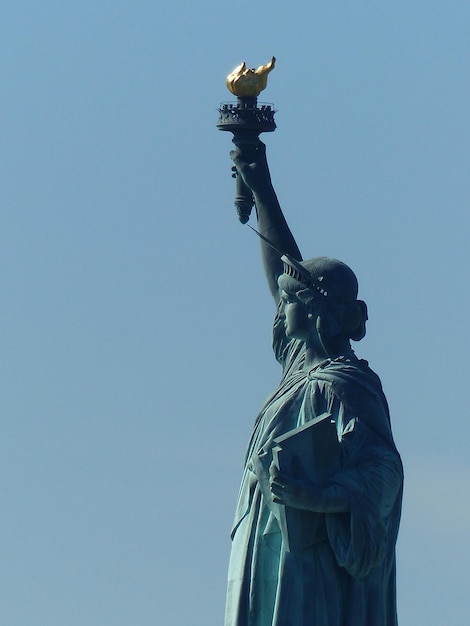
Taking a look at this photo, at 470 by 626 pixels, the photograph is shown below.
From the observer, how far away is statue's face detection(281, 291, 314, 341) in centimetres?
4538

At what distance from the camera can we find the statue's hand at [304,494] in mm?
44156

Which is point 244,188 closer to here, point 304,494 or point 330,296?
point 330,296

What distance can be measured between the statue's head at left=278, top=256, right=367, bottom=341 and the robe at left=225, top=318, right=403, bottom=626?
1.02 ft

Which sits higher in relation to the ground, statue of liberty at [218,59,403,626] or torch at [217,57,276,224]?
torch at [217,57,276,224]

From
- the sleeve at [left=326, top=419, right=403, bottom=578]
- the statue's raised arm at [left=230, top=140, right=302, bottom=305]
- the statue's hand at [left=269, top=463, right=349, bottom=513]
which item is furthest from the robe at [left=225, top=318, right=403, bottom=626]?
the statue's raised arm at [left=230, top=140, right=302, bottom=305]

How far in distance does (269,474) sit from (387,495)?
1.09 metres

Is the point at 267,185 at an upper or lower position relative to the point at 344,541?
upper

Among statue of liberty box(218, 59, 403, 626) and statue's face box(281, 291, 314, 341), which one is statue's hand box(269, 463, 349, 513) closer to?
statue of liberty box(218, 59, 403, 626)

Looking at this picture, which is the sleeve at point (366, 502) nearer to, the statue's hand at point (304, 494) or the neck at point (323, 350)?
the statue's hand at point (304, 494)

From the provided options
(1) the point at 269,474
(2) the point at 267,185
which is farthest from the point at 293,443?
(2) the point at 267,185

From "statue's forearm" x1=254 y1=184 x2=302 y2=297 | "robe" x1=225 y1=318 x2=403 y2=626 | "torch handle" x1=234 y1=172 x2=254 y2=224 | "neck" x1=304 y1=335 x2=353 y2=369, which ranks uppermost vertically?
"torch handle" x1=234 y1=172 x2=254 y2=224

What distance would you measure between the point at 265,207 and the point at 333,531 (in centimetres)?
357

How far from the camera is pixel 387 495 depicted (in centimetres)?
4469

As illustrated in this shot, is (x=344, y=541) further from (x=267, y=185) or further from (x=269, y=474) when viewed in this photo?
(x=267, y=185)
